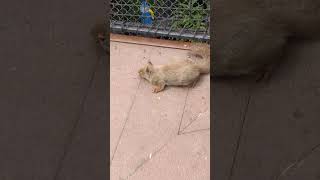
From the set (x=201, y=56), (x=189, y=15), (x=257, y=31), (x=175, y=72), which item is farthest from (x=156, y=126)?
(x=189, y=15)

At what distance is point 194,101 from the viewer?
3.20 metres

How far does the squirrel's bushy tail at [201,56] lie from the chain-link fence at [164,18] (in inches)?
5.5

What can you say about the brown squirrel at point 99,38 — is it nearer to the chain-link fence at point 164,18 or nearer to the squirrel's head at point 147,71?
the squirrel's head at point 147,71

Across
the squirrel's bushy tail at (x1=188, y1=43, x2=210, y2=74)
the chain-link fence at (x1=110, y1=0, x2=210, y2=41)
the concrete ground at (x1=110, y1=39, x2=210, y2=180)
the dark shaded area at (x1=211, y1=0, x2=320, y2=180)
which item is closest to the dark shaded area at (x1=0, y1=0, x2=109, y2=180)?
the concrete ground at (x1=110, y1=39, x2=210, y2=180)

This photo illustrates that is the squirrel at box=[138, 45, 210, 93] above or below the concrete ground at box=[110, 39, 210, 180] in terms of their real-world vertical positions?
above

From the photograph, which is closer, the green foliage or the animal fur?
the animal fur

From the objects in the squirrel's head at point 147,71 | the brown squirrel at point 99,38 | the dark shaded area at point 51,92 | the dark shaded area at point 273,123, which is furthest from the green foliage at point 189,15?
the brown squirrel at point 99,38

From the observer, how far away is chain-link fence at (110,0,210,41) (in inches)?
145

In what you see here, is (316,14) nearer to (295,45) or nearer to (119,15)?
(295,45)

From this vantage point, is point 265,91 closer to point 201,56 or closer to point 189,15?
point 201,56

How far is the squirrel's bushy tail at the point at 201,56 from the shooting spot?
332 cm

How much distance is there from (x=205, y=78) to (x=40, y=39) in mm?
1639

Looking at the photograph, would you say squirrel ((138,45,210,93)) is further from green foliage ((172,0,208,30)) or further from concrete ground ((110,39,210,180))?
green foliage ((172,0,208,30))

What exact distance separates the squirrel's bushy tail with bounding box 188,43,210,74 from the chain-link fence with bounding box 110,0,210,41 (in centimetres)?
14
